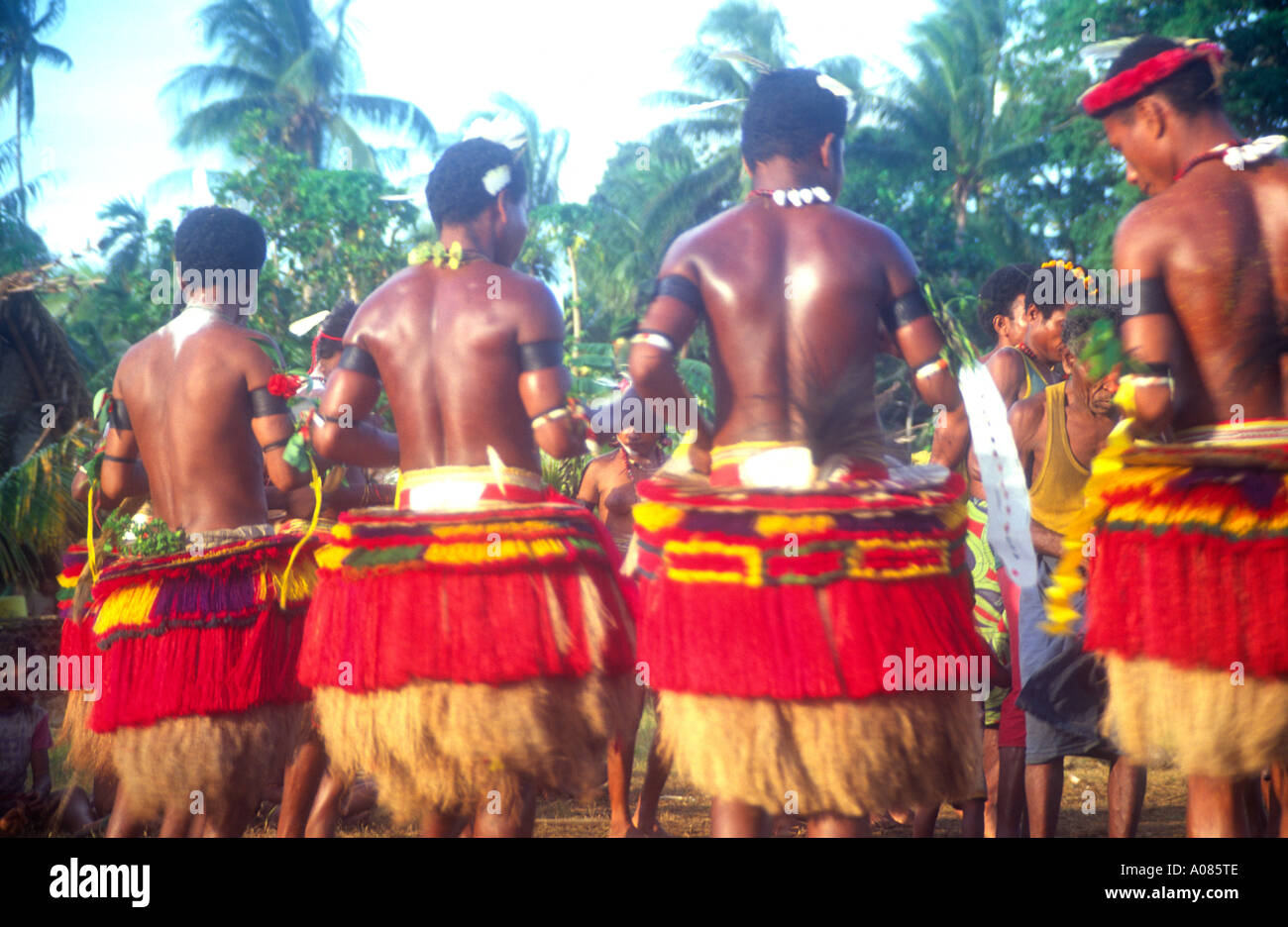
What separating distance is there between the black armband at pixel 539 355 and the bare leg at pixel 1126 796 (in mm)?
2405

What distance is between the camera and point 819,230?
3250mm

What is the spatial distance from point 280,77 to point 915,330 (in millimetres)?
23943

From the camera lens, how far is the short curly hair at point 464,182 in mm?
3688

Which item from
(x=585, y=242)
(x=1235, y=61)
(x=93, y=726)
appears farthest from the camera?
(x=585, y=242)

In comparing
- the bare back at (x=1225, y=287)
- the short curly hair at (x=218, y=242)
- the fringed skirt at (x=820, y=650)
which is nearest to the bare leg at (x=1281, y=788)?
the fringed skirt at (x=820, y=650)

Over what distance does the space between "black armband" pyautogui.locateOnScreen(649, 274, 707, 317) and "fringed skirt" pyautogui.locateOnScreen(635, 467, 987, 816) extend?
53cm

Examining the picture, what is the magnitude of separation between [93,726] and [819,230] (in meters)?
2.83

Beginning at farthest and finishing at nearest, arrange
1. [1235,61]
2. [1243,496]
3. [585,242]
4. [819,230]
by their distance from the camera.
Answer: [585,242], [1235,61], [819,230], [1243,496]

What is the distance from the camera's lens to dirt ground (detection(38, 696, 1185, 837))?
211 inches

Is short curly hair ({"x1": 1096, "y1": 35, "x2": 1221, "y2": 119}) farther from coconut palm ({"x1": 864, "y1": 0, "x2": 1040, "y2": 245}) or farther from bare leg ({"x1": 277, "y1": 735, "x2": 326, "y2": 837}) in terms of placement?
coconut palm ({"x1": 864, "y1": 0, "x2": 1040, "y2": 245})

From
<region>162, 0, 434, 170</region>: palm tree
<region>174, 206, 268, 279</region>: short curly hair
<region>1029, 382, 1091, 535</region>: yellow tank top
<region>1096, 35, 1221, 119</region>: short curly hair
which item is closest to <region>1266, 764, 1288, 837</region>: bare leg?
<region>1029, 382, 1091, 535</region>: yellow tank top

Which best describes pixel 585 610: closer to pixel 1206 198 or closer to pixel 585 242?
pixel 1206 198

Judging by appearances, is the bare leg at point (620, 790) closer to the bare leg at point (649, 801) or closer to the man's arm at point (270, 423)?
the bare leg at point (649, 801)
